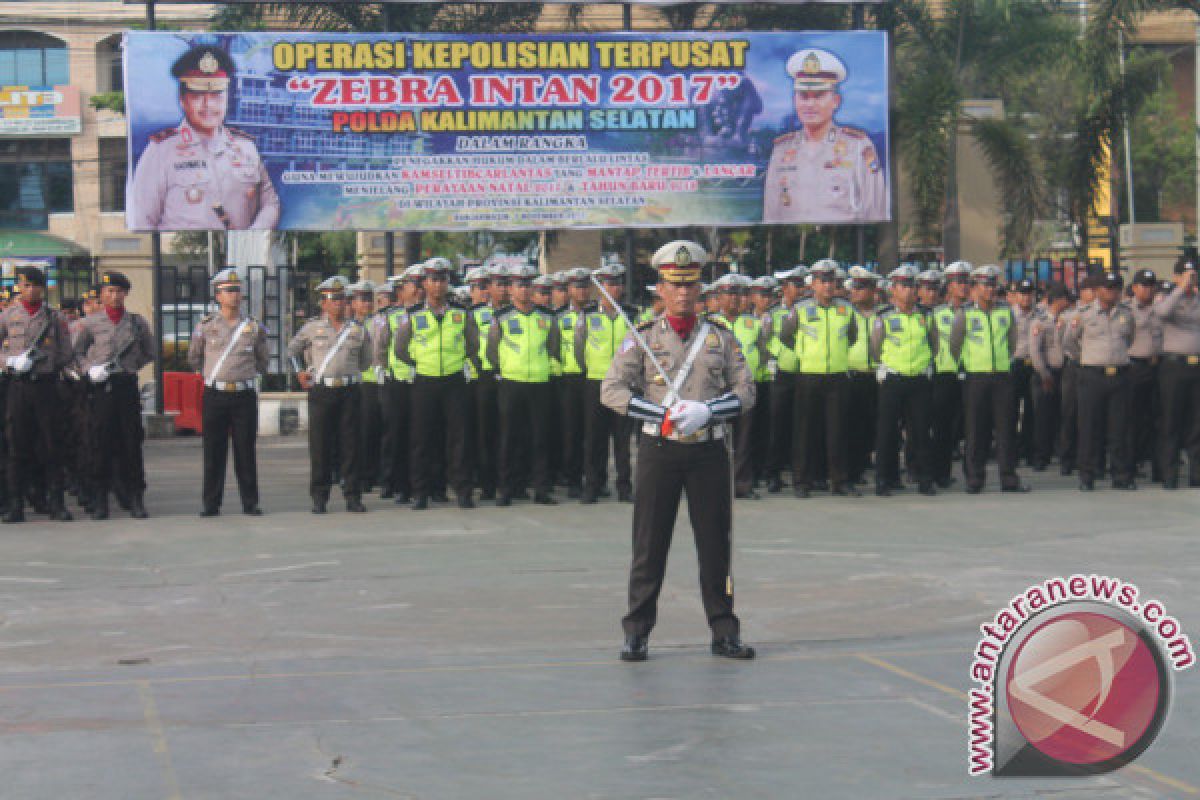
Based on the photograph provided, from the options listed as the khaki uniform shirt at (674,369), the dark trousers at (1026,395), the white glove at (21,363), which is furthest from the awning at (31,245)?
the khaki uniform shirt at (674,369)

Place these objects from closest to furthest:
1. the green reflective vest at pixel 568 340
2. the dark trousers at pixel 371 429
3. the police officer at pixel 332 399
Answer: the police officer at pixel 332 399 → the green reflective vest at pixel 568 340 → the dark trousers at pixel 371 429

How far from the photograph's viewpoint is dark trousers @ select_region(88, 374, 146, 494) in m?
16.1

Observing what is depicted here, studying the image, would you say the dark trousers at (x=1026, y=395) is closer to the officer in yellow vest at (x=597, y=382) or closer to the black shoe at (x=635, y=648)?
the officer in yellow vest at (x=597, y=382)

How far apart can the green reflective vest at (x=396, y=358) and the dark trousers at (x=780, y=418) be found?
3.41 m

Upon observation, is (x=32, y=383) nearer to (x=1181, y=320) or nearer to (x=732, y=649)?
(x=732, y=649)

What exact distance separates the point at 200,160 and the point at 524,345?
708 centimetres

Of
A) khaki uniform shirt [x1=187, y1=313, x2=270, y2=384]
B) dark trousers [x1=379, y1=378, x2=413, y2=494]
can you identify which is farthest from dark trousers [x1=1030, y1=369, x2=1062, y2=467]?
khaki uniform shirt [x1=187, y1=313, x2=270, y2=384]

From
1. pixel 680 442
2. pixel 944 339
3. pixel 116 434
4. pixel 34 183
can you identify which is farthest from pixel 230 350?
pixel 34 183

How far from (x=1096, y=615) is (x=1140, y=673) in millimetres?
236

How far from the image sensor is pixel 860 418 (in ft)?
59.4

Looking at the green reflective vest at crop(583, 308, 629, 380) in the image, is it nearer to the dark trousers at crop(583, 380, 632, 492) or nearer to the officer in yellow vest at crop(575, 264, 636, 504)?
the officer in yellow vest at crop(575, 264, 636, 504)

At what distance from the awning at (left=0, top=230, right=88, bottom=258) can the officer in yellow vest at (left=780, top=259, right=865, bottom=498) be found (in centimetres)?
4091

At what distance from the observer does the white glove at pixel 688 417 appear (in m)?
9.15

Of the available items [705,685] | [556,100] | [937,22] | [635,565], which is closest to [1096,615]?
[705,685]
